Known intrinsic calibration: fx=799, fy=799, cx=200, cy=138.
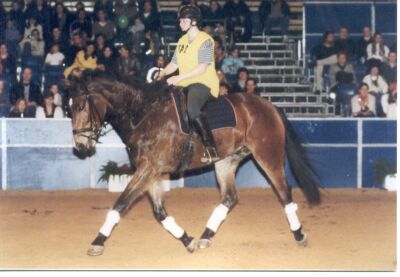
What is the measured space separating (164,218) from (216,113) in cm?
159

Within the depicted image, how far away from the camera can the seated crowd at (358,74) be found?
18094 mm

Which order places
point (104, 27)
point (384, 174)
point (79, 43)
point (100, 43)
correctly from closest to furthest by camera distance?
point (384, 174) < point (100, 43) < point (79, 43) < point (104, 27)

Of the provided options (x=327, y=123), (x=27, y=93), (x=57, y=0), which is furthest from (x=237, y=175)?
(x=57, y=0)

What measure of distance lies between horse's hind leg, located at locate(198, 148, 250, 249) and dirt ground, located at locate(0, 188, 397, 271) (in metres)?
0.23

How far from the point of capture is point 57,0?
69.8 ft

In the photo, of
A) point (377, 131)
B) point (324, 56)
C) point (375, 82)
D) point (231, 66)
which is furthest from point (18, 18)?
point (377, 131)

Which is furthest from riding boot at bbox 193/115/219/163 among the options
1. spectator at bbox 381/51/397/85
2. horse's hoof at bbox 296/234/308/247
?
spectator at bbox 381/51/397/85

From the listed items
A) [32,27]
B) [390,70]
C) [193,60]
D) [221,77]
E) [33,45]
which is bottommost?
[390,70]

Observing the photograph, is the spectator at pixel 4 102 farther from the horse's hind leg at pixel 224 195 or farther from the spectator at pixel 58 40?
the horse's hind leg at pixel 224 195

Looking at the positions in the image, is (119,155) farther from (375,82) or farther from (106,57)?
(375,82)

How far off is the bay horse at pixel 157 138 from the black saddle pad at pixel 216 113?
0.07 m

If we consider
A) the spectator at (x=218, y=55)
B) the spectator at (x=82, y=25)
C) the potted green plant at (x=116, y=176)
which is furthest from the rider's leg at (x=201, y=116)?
the spectator at (x=82, y=25)

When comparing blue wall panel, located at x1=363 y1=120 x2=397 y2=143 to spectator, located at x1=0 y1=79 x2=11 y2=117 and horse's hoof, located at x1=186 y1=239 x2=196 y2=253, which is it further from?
spectator, located at x1=0 y1=79 x2=11 y2=117

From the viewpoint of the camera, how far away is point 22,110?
17.0 metres
